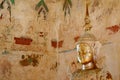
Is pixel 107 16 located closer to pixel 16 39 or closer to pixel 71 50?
pixel 71 50

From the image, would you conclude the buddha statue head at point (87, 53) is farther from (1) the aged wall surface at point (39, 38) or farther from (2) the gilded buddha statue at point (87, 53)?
(1) the aged wall surface at point (39, 38)

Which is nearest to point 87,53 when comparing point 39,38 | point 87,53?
point 87,53

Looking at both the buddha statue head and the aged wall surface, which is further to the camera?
the aged wall surface

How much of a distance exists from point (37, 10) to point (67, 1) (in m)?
0.64

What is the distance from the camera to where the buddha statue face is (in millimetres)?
3529

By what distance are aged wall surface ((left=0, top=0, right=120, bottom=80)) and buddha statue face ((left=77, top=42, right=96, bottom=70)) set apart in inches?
40.1

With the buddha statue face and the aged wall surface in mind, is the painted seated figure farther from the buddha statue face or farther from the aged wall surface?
the aged wall surface

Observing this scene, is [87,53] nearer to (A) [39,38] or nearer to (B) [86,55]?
(B) [86,55]

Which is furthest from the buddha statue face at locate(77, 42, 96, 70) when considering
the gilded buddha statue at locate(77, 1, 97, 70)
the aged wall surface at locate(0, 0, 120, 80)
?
the aged wall surface at locate(0, 0, 120, 80)

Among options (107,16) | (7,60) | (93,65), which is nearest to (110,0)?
(107,16)

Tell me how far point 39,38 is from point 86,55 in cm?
208

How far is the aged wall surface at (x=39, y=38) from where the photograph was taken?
5066 millimetres

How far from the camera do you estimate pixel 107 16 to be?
428 centimetres

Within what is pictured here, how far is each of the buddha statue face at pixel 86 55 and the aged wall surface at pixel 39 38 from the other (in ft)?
3.34
